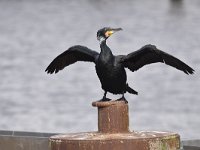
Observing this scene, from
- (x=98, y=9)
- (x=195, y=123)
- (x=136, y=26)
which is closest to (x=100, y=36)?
(x=195, y=123)

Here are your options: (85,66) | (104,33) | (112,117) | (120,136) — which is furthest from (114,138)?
(85,66)

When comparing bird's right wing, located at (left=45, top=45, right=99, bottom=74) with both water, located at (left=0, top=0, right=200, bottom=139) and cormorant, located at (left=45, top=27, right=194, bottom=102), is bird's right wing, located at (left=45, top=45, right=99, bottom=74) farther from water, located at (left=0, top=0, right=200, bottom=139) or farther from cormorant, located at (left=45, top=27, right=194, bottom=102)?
water, located at (left=0, top=0, right=200, bottom=139)

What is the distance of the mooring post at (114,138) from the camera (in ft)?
21.5

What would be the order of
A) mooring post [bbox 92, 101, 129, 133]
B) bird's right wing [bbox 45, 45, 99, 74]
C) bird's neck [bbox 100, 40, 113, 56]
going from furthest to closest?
bird's right wing [bbox 45, 45, 99, 74] < mooring post [bbox 92, 101, 129, 133] < bird's neck [bbox 100, 40, 113, 56]

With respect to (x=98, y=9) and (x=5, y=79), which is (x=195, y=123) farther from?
(x=98, y=9)

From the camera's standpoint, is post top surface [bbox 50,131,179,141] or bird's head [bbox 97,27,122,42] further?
bird's head [bbox 97,27,122,42]

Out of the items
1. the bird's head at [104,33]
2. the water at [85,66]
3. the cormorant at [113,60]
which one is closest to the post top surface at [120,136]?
the cormorant at [113,60]

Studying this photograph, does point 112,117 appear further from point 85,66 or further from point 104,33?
point 85,66

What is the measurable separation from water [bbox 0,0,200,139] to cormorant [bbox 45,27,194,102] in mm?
13181

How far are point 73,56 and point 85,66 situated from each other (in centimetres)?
2296

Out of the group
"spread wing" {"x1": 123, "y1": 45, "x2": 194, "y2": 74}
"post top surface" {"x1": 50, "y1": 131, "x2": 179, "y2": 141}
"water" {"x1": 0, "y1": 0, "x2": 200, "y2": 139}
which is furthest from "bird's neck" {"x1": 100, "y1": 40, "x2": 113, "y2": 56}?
"water" {"x1": 0, "y1": 0, "x2": 200, "y2": 139}

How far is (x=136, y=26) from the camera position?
39.5 m

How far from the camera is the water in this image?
23.2 m

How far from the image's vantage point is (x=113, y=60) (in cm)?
691
